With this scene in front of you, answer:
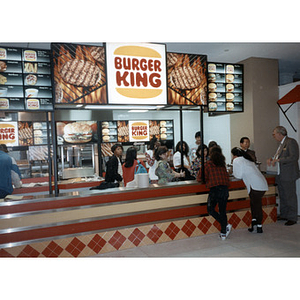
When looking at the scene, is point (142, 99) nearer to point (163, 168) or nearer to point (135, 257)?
point (163, 168)

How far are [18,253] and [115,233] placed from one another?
1.24 metres

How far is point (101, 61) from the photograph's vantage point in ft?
12.5

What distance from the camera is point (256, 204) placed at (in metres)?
4.66

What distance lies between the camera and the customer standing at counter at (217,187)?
4.26 meters

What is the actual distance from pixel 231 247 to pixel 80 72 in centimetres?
320

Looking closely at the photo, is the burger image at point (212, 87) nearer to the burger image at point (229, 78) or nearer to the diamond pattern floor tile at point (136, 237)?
the burger image at point (229, 78)

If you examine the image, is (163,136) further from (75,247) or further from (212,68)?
(75,247)

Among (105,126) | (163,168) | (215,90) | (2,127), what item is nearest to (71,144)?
(105,126)

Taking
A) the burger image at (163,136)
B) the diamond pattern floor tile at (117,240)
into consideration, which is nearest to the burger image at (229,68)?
the diamond pattern floor tile at (117,240)

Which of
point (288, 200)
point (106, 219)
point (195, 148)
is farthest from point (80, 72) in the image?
point (195, 148)

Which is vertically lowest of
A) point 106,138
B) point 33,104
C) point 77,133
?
point 106,138

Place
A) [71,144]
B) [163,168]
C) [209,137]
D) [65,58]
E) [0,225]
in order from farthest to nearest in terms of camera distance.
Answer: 1. [209,137]
2. [71,144]
3. [163,168]
4. [65,58]
5. [0,225]

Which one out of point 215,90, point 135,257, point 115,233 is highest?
point 215,90

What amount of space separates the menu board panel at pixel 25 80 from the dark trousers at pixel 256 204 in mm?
3417
